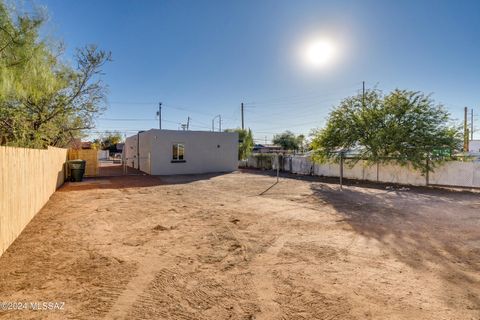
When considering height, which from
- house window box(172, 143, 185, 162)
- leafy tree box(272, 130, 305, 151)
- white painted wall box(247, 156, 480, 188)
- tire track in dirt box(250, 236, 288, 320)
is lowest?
tire track in dirt box(250, 236, 288, 320)

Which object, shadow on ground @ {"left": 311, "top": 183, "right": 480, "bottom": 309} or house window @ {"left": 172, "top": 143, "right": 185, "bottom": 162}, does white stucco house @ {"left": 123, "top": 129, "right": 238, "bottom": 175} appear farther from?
shadow on ground @ {"left": 311, "top": 183, "right": 480, "bottom": 309}

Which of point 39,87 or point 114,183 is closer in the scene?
point 39,87

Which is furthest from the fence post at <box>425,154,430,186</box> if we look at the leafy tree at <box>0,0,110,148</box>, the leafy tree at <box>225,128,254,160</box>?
the leafy tree at <box>225,128,254,160</box>

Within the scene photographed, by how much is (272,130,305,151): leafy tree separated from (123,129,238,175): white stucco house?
112ft

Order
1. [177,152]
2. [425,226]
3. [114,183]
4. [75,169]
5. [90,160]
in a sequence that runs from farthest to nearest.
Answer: [177,152], [90,160], [75,169], [114,183], [425,226]

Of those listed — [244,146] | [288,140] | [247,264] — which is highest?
[288,140]

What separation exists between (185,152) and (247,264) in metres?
15.9

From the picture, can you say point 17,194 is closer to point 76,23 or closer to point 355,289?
point 355,289

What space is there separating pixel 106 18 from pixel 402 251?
13492mm

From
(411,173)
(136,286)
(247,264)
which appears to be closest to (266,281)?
(247,264)

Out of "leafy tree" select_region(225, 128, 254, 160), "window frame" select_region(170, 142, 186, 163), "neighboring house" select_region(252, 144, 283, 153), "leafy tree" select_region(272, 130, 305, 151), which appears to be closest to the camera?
"window frame" select_region(170, 142, 186, 163)

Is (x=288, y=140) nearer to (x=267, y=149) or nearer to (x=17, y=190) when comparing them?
(x=267, y=149)

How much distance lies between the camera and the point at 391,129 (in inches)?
484

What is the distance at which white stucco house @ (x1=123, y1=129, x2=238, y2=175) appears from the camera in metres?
18.1
